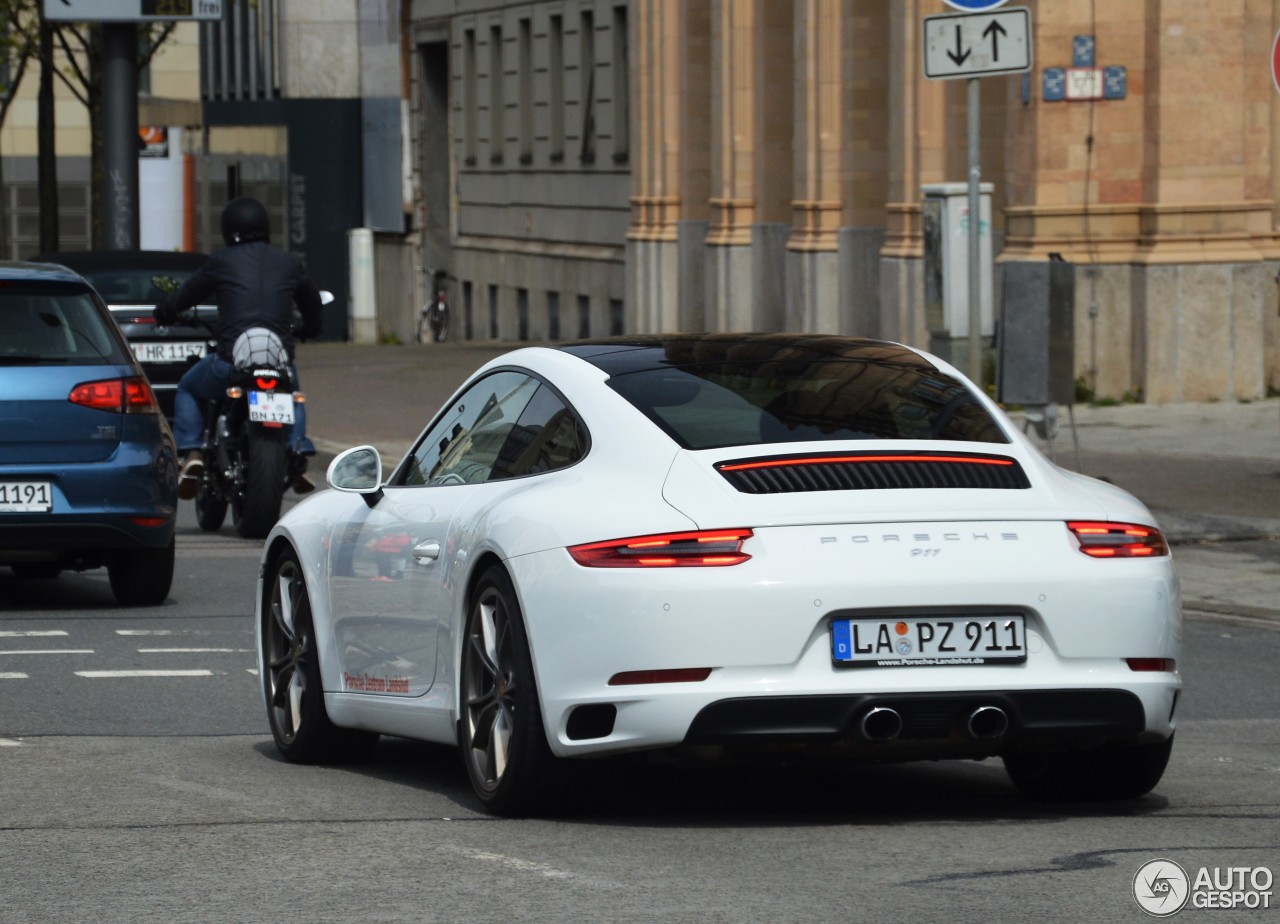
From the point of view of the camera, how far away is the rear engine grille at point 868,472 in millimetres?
7004

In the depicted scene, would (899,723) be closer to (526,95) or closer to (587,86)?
(587,86)

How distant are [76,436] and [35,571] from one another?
1952 mm

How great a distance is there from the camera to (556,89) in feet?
148

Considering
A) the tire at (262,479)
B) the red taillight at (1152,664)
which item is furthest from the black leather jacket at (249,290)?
the red taillight at (1152,664)

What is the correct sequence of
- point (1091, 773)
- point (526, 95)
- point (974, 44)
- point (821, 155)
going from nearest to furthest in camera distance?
1. point (1091, 773)
2. point (974, 44)
3. point (821, 155)
4. point (526, 95)

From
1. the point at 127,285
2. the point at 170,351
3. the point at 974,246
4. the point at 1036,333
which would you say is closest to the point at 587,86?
the point at 127,285

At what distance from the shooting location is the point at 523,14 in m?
46.3

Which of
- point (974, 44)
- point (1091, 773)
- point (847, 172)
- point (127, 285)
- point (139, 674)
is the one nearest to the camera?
point (1091, 773)

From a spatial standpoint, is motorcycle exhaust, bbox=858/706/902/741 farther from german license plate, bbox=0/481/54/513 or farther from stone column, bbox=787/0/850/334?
stone column, bbox=787/0/850/334

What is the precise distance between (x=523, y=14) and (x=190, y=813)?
131 feet

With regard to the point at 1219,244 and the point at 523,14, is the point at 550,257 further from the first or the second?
the point at 1219,244

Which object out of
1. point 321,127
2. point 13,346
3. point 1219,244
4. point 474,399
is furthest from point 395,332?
point 474,399

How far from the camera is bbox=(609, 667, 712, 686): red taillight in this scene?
679 centimetres

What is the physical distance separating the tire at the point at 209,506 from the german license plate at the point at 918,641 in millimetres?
9985
